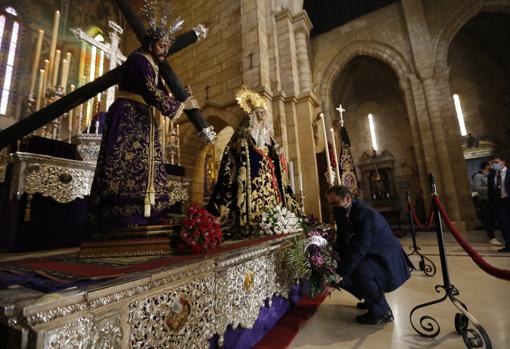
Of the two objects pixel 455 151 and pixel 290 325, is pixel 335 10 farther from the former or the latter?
pixel 290 325

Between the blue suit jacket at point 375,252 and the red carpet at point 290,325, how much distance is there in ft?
1.44

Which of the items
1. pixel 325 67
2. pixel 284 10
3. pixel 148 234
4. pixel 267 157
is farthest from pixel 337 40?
pixel 148 234

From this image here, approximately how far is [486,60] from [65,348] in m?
18.3

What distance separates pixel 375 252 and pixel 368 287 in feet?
1.02

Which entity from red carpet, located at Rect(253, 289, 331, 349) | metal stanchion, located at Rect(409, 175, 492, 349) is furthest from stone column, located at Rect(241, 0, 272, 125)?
metal stanchion, located at Rect(409, 175, 492, 349)

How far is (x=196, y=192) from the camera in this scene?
7676 mm

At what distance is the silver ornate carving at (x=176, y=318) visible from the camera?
0.97 metres

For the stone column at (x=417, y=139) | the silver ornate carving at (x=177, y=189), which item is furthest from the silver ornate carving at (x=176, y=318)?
the stone column at (x=417, y=139)

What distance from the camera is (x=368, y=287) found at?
2041 mm

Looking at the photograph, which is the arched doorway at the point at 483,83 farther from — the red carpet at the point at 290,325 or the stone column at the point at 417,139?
the red carpet at the point at 290,325

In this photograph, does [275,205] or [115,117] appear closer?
[115,117]

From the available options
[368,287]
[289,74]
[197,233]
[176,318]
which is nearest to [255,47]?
[289,74]

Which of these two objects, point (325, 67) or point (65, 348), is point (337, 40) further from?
point (65, 348)

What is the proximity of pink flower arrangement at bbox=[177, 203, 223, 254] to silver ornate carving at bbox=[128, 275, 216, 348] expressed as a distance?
26 cm
